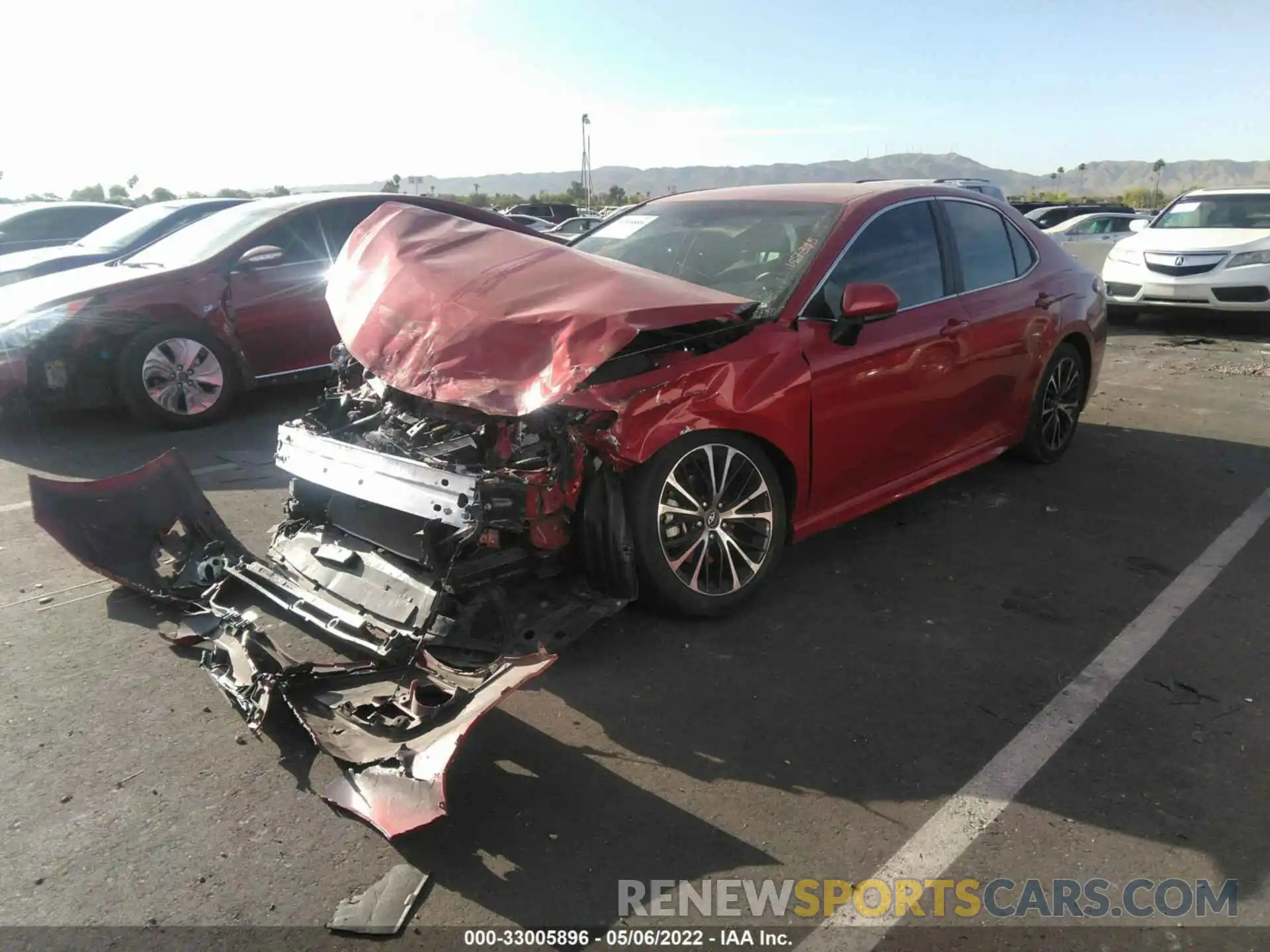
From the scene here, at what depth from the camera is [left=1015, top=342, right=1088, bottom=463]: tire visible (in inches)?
226

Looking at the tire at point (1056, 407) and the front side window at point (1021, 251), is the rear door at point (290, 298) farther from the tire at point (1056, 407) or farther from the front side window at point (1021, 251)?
the tire at point (1056, 407)

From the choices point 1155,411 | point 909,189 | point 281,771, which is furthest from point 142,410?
point 1155,411

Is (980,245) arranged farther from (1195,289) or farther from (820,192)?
(1195,289)

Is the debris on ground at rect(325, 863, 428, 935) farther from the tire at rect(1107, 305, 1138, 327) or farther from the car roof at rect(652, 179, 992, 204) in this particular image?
the tire at rect(1107, 305, 1138, 327)

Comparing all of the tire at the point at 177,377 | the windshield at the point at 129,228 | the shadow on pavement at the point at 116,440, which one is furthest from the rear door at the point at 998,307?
the windshield at the point at 129,228

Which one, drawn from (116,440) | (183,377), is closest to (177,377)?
(183,377)

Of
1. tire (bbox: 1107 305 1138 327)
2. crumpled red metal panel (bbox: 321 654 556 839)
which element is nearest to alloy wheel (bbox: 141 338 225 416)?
crumpled red metal panel (bbox: 321 654 556 839)

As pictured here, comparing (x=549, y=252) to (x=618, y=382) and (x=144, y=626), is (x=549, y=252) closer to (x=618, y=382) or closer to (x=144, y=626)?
(x=618, y=382)

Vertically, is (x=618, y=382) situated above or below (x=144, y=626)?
above

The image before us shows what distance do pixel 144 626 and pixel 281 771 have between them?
1.39 meters

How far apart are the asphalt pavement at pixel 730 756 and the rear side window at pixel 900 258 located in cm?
134

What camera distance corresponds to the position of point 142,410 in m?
6.93

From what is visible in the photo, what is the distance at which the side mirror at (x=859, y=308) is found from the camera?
396cm

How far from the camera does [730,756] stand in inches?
118
